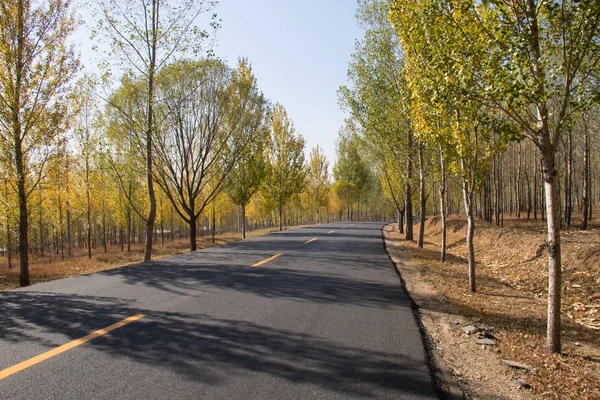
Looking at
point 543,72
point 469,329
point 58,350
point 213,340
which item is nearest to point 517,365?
point 469,329

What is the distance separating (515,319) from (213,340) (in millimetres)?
5227

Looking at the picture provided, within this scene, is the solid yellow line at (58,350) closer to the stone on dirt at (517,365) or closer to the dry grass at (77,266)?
the stone on dirt at (517,365)

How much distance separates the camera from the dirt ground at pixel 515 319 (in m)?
3.74

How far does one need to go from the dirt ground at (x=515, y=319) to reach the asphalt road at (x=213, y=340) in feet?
1.90

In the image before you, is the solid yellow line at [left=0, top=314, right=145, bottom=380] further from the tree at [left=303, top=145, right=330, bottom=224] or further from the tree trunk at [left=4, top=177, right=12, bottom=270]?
the tree at [left=303, top=145, right=330, bottom=224]

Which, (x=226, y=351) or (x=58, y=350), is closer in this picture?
(x=58, y=350)

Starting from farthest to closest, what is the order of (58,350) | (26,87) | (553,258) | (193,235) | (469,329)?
(193,235), (26,87), (469,329), (553,258), (58,350)

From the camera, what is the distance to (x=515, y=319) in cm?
625

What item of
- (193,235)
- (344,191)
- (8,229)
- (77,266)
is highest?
(344,191)

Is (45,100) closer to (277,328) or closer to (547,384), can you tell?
(277,328)

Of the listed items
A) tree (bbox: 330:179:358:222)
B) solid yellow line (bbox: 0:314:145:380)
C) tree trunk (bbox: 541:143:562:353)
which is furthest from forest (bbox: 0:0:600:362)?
tree (bbox: 330:179:358:222)

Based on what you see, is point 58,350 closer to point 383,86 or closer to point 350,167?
point 383,86

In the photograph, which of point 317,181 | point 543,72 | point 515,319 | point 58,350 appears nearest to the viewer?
point 58,350

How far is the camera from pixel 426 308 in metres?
6.39
